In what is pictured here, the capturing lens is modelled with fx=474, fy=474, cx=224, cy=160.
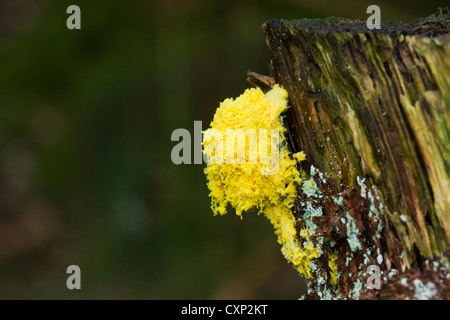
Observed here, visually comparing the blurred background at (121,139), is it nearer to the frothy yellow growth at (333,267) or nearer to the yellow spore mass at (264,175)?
the yellow spore mass at (264,175)

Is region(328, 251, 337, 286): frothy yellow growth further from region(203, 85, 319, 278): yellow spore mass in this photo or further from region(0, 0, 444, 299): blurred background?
region(0, 0, 444, 299): blurred background

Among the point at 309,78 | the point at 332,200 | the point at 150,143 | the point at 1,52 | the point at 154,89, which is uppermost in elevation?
the point at 1,52

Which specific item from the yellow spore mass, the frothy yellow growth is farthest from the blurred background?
the frothy yellow growth

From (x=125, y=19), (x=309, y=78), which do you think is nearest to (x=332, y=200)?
(x=309, y=78)

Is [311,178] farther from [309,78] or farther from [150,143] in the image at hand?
[150,143]

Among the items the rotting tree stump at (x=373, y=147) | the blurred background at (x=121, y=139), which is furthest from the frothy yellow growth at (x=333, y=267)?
the blurred background at (x=121, y=139)

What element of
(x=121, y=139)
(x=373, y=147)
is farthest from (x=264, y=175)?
(x=121, y=139)

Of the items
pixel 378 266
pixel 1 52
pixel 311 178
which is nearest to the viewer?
pixel 378 266
